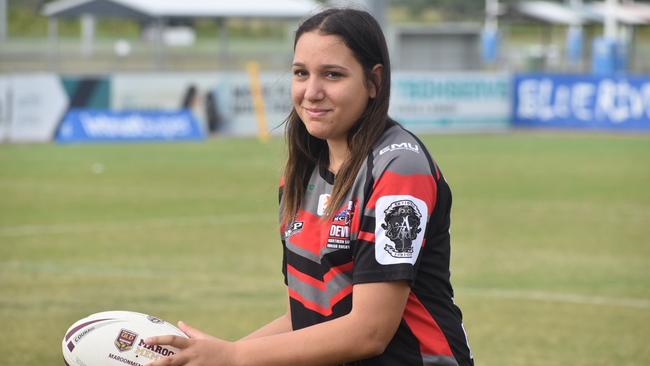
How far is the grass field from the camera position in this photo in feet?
31.8

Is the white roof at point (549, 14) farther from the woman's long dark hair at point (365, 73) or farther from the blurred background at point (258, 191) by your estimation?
the woman's long dark hair at point (365, 73)

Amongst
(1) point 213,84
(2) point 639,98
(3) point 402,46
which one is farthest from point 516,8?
(1) point 213,84

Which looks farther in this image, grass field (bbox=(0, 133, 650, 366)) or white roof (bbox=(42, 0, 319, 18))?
white roof (bbox=(42, 0, 319, 18))

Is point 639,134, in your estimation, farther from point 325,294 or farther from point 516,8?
point 516,8

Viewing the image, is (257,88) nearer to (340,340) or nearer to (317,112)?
(317,112)

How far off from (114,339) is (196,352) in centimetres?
36

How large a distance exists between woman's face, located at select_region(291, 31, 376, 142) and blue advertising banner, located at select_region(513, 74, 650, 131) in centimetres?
2928

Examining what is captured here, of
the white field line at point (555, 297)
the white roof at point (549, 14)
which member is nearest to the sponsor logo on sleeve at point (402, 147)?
the white field line at point (555, 297)

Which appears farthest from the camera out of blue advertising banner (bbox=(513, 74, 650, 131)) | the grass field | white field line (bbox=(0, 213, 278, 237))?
blue advertising banner (bbox=(513, 74, 650, 131))

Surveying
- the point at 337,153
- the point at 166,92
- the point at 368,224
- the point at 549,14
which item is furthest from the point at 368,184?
the point at 549,14

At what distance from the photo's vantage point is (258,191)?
782 inches

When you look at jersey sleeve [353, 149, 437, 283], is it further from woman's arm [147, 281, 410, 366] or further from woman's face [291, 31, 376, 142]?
woman's face [291, 31, 376, 142]

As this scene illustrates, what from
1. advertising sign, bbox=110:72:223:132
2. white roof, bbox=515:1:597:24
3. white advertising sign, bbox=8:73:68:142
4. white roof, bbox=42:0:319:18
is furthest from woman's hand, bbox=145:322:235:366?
white roof, bbox=515:1:597:24

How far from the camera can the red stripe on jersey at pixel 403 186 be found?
11.0ft
